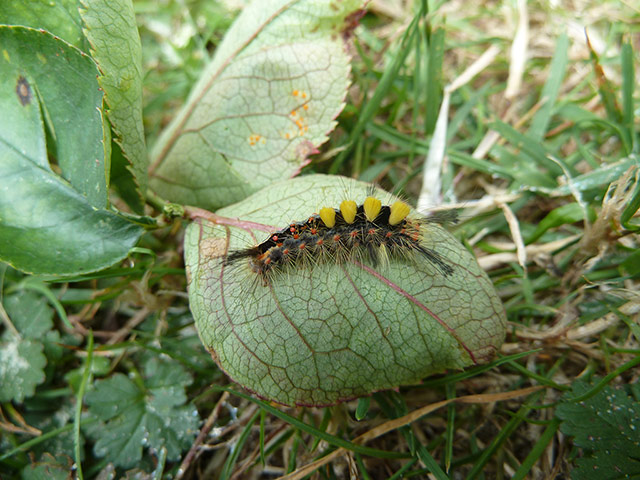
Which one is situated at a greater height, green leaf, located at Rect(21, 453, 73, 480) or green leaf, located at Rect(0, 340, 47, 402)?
green leaf, located at Rect(0, 340, 47, 402)

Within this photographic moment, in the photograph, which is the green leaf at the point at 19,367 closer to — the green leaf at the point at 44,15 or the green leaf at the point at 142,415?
the green leaf at the point at 142,415

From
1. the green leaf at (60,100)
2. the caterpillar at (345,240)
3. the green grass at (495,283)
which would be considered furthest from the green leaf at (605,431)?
the green leaf at (60,100)

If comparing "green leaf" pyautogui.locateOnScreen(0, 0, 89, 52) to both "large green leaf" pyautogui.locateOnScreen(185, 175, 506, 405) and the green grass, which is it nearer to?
the green grass

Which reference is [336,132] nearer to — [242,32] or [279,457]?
[242,32]

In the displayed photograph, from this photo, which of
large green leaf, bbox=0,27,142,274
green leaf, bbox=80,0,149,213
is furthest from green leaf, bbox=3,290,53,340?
green leaf, bbox=80,0,149,213

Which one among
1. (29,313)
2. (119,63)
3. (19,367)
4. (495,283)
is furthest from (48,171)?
(495,283)

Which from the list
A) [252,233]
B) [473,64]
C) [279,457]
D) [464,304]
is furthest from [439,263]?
[473,64]
